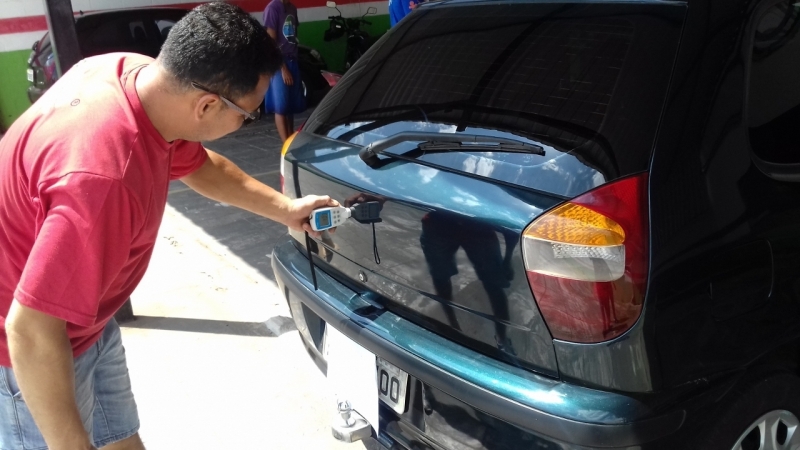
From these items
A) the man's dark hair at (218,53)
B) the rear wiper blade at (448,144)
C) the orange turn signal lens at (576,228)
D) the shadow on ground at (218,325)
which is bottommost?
the shadow on ground at (218,325)

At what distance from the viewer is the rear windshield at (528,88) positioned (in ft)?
5.66

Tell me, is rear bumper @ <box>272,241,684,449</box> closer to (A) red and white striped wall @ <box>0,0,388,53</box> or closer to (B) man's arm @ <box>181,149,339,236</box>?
(B) man's arm @ <box>181,149,339,236</box>

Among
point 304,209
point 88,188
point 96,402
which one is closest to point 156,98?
point 88,188

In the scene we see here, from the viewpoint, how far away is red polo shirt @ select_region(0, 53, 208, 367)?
1343 mm

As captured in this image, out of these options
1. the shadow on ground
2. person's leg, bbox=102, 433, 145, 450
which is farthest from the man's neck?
the shadow on ground

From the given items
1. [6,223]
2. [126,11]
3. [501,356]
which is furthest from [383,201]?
[126,11]

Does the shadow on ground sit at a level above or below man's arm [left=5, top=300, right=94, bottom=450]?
below

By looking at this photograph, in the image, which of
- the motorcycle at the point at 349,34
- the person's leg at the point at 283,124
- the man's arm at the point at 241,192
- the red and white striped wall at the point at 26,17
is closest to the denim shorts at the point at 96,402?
the man's arm at the point at 241,192

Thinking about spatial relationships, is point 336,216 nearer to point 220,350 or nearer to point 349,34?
point 220,350

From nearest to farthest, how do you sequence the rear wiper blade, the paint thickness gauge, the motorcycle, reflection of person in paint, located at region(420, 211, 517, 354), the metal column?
1. reflection of person in paint, located at region(420, 211, 517, 354)
2. the rear wiper blade
3. the paint thickness gauge
4. the metal column
5. the motorcycle

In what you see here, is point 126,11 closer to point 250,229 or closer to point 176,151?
point 250,229

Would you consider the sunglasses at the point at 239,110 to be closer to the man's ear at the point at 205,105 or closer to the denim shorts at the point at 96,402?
the man's ear at the point at 205,105

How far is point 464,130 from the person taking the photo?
2006 mm

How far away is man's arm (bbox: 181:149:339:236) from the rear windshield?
0.31 meters
